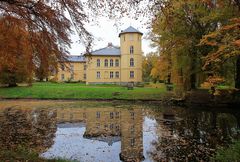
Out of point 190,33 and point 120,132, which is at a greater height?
point 190,33

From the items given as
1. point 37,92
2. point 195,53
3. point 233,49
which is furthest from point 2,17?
point 37,92

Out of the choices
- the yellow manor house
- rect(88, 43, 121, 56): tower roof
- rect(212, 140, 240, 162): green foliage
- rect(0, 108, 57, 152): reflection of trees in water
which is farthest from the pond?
rect(88, 43, 121, 56): tower roof

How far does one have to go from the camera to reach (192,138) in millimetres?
12562

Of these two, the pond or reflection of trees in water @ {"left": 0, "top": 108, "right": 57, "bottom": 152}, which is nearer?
the pond

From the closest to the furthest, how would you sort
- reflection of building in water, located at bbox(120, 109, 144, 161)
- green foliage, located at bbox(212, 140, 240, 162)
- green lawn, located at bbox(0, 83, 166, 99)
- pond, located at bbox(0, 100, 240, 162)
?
green foliage, located at bbox(212, 140, 240, 162) → reflection of building in water, located at bbox(120, 109, 144, 161) → pond, located at bbox(0, 100, 240, 162) → green lawn, located at bbox(0, 83, 166, 99)

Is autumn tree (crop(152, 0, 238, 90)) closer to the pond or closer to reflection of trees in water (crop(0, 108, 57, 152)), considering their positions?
the pond

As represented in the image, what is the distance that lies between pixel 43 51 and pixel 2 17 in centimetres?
190

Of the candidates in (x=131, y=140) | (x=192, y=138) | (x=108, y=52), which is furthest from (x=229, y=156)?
(x=108, y=52)

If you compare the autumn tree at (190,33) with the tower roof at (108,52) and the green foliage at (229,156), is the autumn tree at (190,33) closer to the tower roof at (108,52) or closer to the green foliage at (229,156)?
the green foliage at (229,156)

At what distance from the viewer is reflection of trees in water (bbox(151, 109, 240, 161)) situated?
9.82 meters

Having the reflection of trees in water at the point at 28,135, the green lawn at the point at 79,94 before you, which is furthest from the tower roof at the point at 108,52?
the reflection of trees in water at the point at 28,135

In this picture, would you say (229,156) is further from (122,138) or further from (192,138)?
(122,138)

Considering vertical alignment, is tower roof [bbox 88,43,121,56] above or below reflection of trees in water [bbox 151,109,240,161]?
above

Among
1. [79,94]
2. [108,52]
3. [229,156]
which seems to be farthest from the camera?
[108,52]
